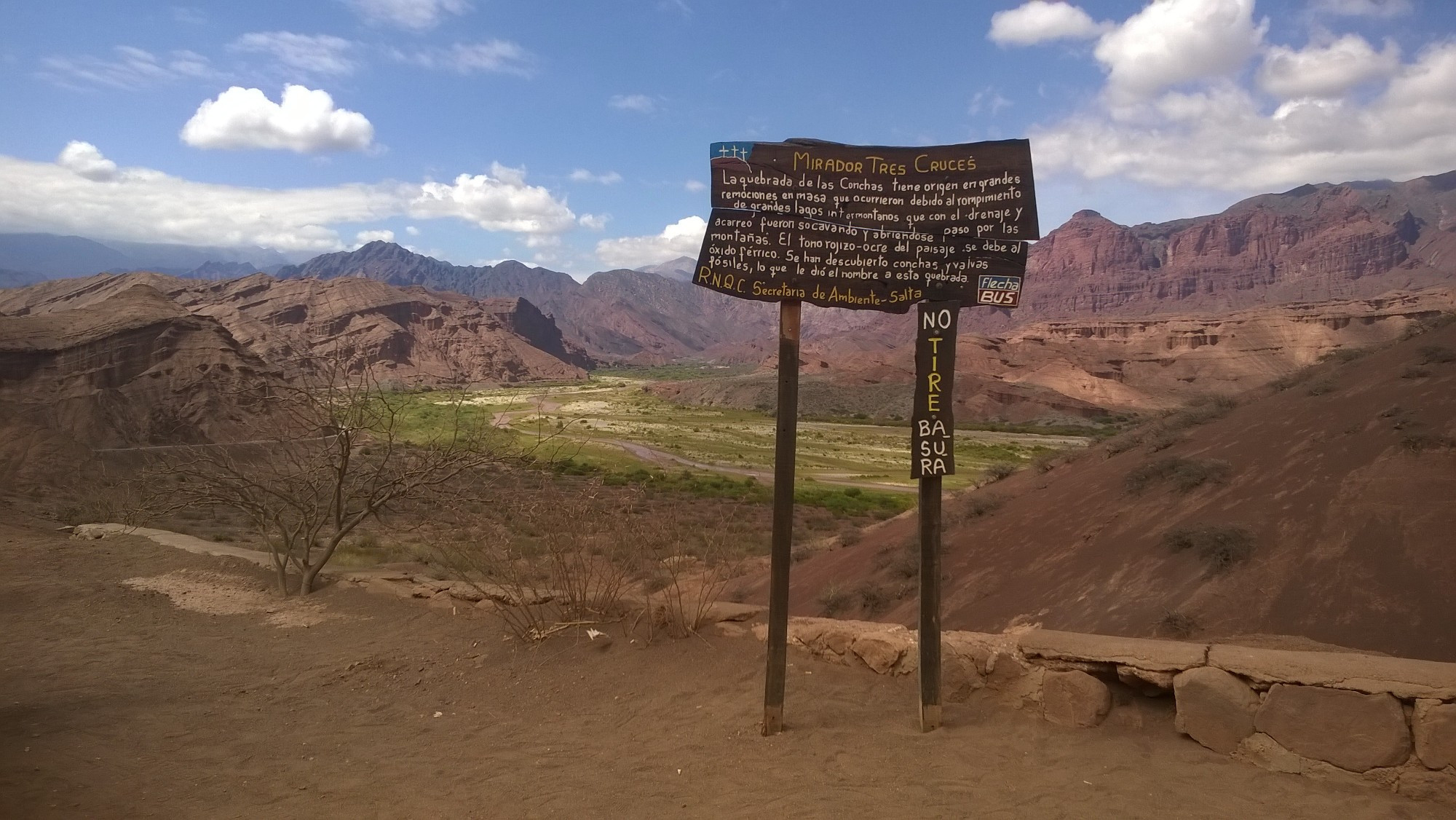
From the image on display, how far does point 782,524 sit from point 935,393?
1.46 metres

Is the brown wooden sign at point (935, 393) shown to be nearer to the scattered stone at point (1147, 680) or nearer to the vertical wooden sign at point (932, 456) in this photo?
the vertical wooden sign at point (932, 456)

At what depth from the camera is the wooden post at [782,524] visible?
5953 millimetres

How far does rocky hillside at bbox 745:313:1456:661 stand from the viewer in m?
6.16

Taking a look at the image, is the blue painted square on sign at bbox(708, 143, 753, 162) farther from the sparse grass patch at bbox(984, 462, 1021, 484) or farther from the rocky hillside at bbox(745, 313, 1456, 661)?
the sparse grass patch at bbox(984, 462, 1021, 484)

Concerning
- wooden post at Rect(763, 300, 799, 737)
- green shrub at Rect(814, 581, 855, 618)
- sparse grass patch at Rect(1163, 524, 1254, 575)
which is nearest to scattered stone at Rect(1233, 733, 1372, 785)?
sparse grass patch at Rect(1163, 524, 1254, 575)

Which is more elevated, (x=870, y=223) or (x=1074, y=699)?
(x=870, y=223)

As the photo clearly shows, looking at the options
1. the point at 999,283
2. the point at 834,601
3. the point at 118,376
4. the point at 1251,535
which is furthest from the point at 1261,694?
the point at 118,376

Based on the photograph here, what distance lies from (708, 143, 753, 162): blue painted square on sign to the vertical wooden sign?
5.69ft

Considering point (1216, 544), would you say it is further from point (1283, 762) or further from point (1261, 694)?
point (1283, 762)

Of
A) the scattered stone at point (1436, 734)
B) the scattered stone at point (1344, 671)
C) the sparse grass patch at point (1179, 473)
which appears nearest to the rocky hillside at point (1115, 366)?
the sparse grass patch at point (1179, 473)

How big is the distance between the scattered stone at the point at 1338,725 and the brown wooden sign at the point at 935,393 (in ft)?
7.66

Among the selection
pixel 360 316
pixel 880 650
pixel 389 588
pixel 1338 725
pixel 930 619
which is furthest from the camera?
pixel 360 316

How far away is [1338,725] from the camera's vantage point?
455 cm

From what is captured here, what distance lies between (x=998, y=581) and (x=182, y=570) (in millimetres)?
12158
